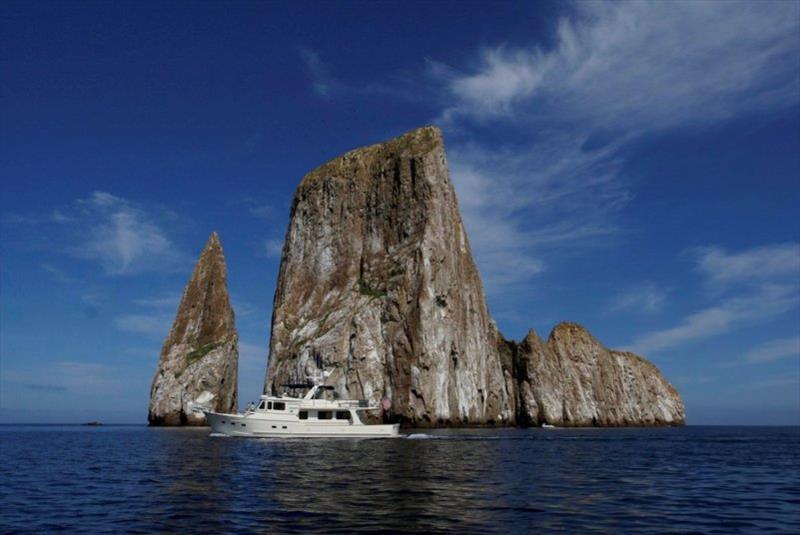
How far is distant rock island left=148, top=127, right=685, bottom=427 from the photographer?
103 m

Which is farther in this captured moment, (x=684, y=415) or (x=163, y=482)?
(x=684, y=415)

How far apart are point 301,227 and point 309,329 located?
26.5 m

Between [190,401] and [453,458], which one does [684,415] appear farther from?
[453,458]

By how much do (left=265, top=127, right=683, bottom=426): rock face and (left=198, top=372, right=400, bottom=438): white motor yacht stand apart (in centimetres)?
3737

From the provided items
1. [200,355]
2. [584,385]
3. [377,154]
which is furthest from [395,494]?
[584,385]

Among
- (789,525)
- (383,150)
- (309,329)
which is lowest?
(789,525)

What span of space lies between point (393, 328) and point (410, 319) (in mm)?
3103

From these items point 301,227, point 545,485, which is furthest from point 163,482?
point 301,227

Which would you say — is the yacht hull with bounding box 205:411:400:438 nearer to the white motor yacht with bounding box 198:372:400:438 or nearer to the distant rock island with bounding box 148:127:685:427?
the white motor yacht with bounding box 198:372:400:438

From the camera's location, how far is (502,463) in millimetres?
36906

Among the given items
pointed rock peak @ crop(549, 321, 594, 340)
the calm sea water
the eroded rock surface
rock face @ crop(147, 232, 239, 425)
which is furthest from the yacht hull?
pointed rock peak @ crop(549, 321, 594, 340)

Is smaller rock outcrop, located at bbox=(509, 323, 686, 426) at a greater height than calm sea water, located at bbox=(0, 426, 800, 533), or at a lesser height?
greater

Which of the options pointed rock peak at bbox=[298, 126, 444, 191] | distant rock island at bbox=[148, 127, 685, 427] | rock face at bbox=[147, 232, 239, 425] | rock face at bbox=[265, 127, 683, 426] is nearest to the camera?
rock face at bbox=[265, 127, 683, 426]

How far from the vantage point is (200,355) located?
12094 centimetres
